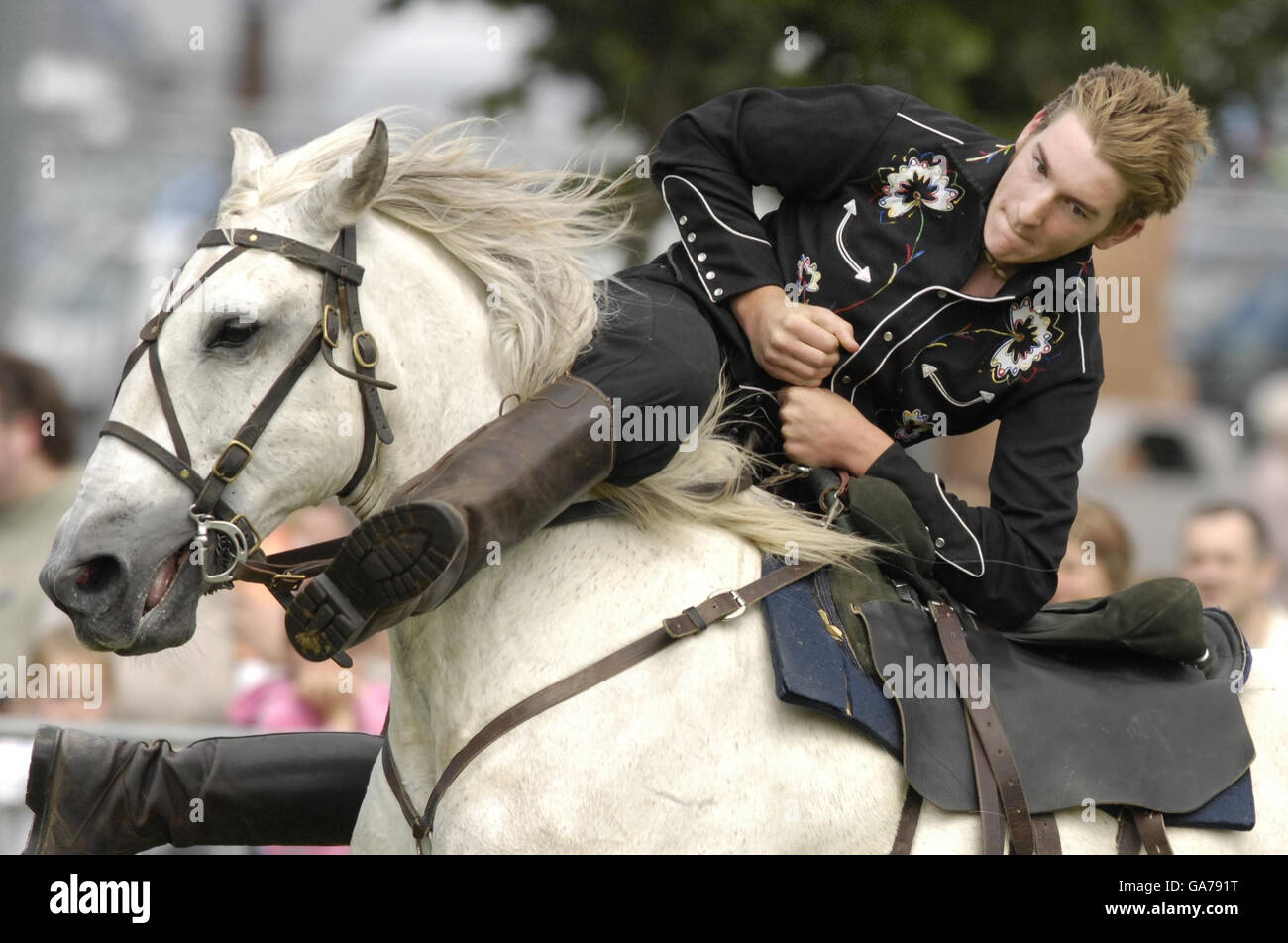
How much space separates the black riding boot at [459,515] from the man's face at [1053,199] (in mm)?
951

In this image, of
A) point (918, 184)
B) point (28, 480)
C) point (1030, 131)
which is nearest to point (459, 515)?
point (918, 184)

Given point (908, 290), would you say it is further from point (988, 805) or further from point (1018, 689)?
point (988, 805)

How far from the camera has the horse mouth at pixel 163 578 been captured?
2.85 m

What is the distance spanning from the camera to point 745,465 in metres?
3.45

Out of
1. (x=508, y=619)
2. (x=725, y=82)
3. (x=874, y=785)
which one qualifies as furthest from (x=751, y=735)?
(x=725, y=82)

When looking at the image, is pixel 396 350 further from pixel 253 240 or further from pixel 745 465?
pixel 745 465

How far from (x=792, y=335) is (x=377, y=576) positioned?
3.45ft

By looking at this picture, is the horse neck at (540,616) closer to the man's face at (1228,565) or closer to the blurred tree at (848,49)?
the man's face at (1228,565)

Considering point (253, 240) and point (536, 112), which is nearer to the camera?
point (253, 240)

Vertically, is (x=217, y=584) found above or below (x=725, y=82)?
below

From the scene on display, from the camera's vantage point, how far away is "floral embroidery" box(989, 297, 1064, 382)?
3.35 m

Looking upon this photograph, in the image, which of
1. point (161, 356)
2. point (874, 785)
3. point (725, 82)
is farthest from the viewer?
point (725, 82)

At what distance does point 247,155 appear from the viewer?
124 inches
